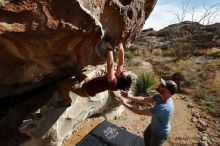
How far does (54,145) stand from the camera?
7508mm

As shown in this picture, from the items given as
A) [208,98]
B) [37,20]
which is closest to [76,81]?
[37,20]

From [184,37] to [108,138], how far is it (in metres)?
19.8

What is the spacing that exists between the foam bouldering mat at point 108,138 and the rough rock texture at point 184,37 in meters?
15.7

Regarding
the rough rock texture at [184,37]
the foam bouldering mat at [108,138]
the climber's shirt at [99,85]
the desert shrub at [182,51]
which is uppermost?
the climber's shirt at [99,85]

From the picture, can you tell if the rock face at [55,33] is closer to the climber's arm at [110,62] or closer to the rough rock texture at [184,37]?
the climber's arm at [110,62]

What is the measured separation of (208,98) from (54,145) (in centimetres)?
655

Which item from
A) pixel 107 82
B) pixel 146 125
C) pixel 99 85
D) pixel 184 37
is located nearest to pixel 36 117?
pixel 99 85

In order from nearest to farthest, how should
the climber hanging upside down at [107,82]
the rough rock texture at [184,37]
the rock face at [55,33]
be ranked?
the rock face at [55,33], the climber hanging upside down at [107,82], the rough rock texture at [184,37]

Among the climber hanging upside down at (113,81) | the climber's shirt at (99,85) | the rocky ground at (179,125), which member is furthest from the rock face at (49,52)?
the rocky ground at (179,125)

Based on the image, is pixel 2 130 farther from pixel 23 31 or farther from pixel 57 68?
pixel 23 31

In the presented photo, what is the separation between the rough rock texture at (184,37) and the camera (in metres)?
23.7

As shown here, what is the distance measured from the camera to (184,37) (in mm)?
25922

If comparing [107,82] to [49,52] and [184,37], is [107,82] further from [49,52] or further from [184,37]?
[184,37]

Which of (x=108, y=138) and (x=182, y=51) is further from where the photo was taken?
(x=182, y=51)
